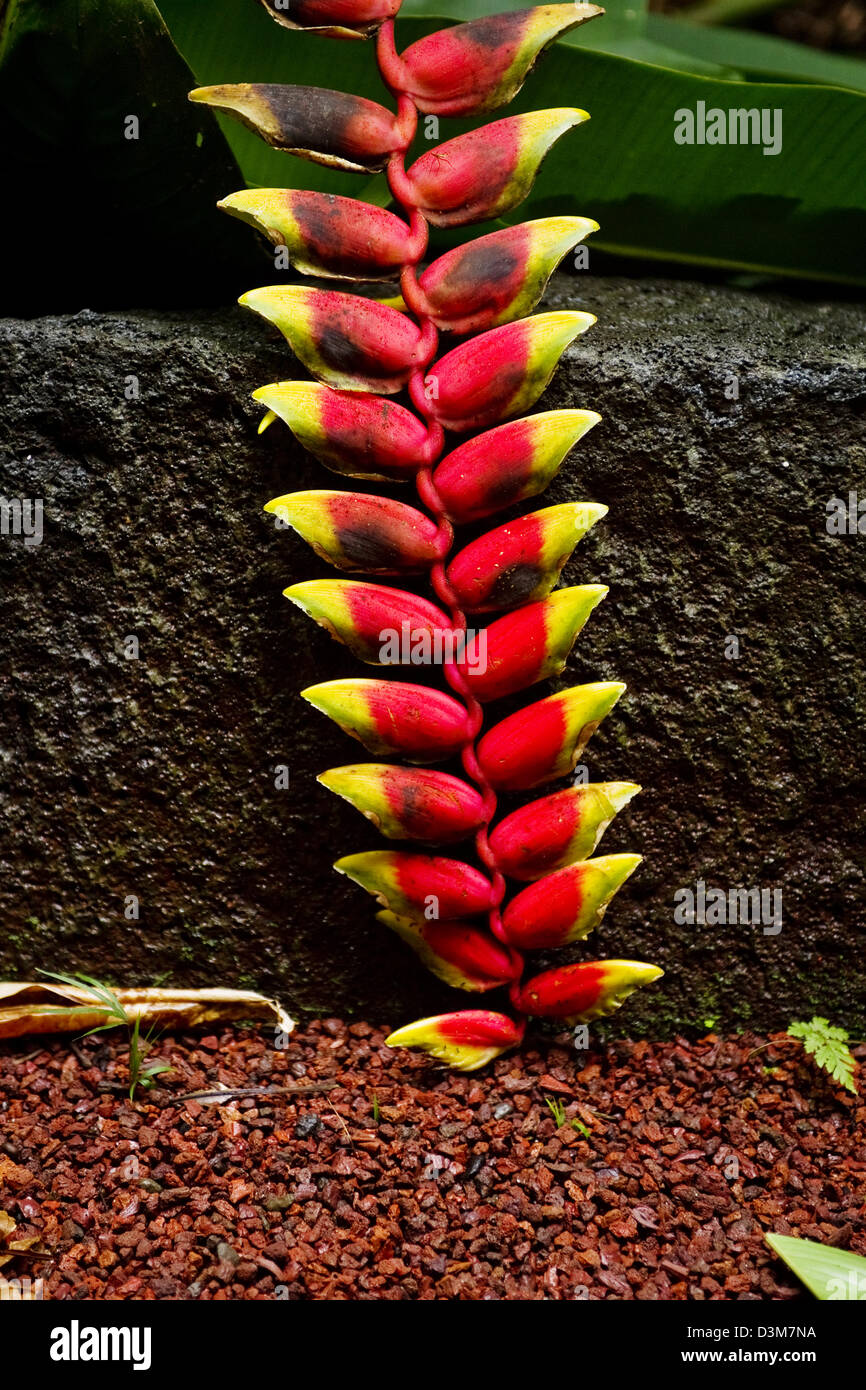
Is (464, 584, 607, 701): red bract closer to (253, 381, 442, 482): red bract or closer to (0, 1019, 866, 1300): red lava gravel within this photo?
(253, 381, 442, 482): red bract

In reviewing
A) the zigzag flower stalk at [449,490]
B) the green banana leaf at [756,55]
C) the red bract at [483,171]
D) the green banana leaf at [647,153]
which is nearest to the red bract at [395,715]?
the zigzag flower stalk at [449,490]

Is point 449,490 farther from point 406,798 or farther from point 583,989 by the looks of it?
point 583,989

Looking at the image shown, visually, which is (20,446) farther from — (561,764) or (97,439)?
(561,764)

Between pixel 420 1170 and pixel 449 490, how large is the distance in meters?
0.54

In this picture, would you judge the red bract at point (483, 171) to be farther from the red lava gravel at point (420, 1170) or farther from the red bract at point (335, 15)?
the red lava gravel at point (420, 1170)

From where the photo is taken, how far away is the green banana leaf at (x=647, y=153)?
1.07 metres

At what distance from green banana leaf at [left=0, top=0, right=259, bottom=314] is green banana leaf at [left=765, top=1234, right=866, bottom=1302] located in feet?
3.09

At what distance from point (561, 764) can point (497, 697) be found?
78 mm

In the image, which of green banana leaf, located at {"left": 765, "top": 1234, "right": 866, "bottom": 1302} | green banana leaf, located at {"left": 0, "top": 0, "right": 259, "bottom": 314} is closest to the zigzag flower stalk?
green banana leaf, located at {"left": 0, "top": 0, "right": 259, "bottom": 314}

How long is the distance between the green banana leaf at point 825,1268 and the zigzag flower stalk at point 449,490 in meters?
0.23

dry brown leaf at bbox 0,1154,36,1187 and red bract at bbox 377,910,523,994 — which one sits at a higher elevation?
red bract at bbox 377,910,523,994

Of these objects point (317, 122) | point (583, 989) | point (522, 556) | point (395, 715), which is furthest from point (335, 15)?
point (583, 989)

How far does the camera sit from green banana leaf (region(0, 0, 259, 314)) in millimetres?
961
